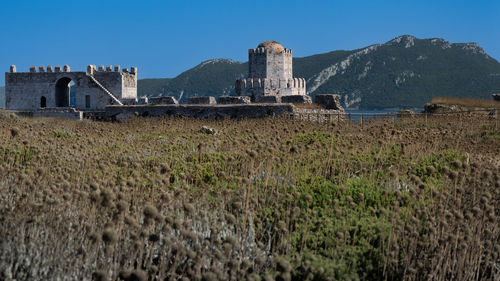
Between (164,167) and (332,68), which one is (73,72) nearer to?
(164,167)

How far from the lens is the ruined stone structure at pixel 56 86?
29188 millimetres

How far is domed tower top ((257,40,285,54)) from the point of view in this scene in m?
38.7

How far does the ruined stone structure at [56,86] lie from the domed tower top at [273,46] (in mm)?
13174

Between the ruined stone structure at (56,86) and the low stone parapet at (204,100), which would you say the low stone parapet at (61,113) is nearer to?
the ruined stone structure at (56,86)

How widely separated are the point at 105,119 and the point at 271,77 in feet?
63.9

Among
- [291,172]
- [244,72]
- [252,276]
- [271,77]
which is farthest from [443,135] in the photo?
[244,72]

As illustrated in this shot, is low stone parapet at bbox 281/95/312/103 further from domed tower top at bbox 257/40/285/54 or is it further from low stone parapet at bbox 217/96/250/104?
domed tower top at bbox 257/40/285/54

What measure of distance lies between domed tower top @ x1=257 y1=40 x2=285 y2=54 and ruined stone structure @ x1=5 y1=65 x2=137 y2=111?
519 inches

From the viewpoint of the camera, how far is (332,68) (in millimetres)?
130125

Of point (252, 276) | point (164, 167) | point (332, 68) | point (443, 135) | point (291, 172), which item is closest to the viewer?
point (252, 276)

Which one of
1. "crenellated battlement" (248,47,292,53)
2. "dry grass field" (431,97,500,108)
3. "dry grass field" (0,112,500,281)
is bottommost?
"dry grass field" (0,112,500,281)

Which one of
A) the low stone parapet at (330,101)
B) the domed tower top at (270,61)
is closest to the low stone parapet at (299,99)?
the low stone parapet at (330,101)

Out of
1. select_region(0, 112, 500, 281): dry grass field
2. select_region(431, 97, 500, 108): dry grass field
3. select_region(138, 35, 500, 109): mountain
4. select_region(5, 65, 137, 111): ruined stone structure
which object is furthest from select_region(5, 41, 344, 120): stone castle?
select_region(138, 35, 500, 109): mountain

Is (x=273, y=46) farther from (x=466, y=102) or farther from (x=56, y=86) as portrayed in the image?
(x=466, y=102)
